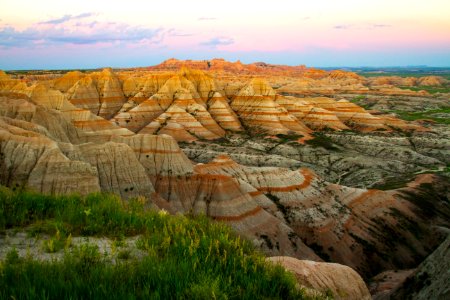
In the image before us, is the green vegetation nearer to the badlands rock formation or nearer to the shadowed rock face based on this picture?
the shadowed rock face

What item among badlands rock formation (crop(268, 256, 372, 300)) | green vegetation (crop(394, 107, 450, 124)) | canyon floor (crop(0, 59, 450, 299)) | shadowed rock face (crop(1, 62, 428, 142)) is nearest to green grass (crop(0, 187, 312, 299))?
canyon floor (crop(0, 59, 450, 299))

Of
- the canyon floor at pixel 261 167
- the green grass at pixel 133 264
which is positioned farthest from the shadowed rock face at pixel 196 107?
the green grass at pixel 133 264

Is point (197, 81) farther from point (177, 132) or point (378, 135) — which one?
point (378, 135)

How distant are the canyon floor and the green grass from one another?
0.92 metres

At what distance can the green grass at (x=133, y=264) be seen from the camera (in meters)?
3.97

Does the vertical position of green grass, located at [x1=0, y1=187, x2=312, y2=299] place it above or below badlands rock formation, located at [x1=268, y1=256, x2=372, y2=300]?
above

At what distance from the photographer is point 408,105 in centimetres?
16875

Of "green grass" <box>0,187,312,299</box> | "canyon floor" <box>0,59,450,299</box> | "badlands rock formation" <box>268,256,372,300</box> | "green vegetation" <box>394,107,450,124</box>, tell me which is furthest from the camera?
"green vegetation" <box>394,107,450,124</box>

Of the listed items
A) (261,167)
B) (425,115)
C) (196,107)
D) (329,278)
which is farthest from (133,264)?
(425,115)

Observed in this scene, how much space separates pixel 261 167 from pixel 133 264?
47.6m

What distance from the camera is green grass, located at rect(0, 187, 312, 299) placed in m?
3.97

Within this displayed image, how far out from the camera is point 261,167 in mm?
52156

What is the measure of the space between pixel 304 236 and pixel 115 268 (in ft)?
132

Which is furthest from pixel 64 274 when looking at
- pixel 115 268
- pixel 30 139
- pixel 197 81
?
pixel 197 81
